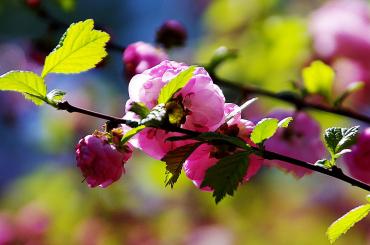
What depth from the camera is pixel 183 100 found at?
0.73 meters

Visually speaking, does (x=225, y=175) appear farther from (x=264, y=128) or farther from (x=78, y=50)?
(x=78, y=50)

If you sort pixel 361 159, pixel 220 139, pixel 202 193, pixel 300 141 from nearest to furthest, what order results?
pixel 220 139
pixel 361 159
pixel 300 141
pixel 202 193

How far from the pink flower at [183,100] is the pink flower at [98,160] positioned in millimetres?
30

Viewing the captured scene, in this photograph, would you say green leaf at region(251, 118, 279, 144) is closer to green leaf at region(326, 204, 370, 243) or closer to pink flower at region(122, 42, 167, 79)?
green leaf at region(326, 204, 370, 243)

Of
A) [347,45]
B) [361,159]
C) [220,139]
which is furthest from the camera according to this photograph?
[347,45]

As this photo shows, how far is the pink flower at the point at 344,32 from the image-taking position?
167cm

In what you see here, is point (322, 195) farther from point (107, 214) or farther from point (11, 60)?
point (11, 60)

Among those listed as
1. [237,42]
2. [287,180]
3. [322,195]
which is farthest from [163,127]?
[287,180]

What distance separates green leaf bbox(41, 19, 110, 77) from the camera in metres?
0.73

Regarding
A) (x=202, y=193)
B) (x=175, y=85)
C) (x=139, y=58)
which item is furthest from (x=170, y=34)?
(x=202, y=193)

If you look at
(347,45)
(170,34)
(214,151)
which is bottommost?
(347,45)

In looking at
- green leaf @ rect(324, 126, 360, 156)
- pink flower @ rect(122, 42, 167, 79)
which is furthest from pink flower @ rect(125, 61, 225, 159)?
pink flower @ rect(122, 42, 167, 79)

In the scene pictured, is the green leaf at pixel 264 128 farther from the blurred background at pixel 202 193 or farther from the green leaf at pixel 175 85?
the blurred background at pixel 202 193

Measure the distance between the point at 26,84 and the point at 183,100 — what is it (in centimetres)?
17
